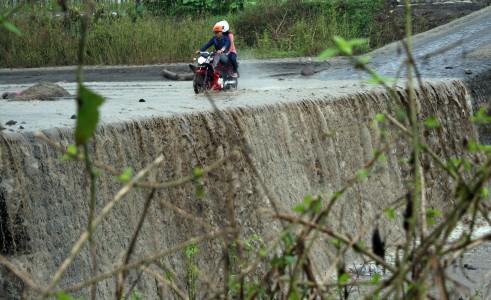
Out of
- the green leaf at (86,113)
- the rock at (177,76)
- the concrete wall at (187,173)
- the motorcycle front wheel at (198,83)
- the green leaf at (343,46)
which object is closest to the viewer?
Result: the green leaf at (86,113)

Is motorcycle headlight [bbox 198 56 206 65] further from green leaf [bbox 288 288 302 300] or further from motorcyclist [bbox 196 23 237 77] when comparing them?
green leaf [bbox 288 288 302 300]

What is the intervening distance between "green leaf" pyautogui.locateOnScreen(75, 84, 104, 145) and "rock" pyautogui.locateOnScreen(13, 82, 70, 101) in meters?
8.21

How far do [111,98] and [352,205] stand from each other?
249 centimetres

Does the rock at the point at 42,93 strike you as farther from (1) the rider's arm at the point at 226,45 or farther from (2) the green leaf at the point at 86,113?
(2) the green leaf at the point at 86,113

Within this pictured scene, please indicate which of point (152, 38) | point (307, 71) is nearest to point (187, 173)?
point (307, 71)

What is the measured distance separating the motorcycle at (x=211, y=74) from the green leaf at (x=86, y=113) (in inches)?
351

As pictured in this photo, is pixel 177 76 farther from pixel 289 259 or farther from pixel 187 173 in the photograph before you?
pixel 289 259

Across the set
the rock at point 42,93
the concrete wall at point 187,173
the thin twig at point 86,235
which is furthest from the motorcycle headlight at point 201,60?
the thin twig at point 86,235

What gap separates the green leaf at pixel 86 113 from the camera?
8.71 feet

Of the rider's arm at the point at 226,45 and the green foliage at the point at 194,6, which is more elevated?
the rider's arm at the point at 226,45

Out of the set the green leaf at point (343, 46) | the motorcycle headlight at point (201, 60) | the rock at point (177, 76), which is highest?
the green leaf at point (343, 46)

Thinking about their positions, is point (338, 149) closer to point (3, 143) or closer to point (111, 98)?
point (111, 98)

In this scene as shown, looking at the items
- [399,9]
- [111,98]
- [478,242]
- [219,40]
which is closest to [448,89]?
[219,40]

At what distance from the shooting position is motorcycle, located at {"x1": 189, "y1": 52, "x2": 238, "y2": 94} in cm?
1160
